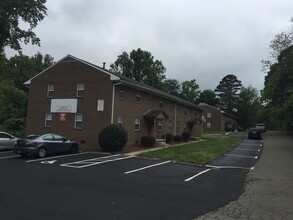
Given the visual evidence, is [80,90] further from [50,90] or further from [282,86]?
[282,86]

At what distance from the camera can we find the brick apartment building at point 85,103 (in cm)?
2755

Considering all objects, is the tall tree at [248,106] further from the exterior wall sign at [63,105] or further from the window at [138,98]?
the exterior wall sign at [63,105]

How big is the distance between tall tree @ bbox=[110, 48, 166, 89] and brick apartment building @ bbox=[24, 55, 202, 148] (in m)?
42.4

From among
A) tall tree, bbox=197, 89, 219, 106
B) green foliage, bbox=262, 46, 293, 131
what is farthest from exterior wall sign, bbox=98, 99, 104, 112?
tall tree, bbox=197, 89, 219, 106

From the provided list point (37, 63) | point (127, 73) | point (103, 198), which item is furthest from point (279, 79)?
point (37, 63)

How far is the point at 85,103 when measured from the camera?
93.4 ft

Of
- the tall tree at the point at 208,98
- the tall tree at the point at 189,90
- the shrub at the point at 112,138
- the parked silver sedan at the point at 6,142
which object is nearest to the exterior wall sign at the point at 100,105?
the shrub at the point at 112,138

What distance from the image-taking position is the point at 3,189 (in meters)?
11.0

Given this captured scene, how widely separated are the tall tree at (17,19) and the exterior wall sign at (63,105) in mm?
5581

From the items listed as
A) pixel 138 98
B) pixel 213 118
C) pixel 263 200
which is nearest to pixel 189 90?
pixel 213 118

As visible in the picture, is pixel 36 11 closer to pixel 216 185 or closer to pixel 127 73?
pixel 216 185

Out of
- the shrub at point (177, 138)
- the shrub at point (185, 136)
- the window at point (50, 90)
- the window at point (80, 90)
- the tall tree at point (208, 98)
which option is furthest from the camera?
the tall tree at point (208, 98)

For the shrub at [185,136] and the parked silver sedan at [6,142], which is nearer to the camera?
the parked silver sedan at [6,142]

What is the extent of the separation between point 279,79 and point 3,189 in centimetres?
3314
